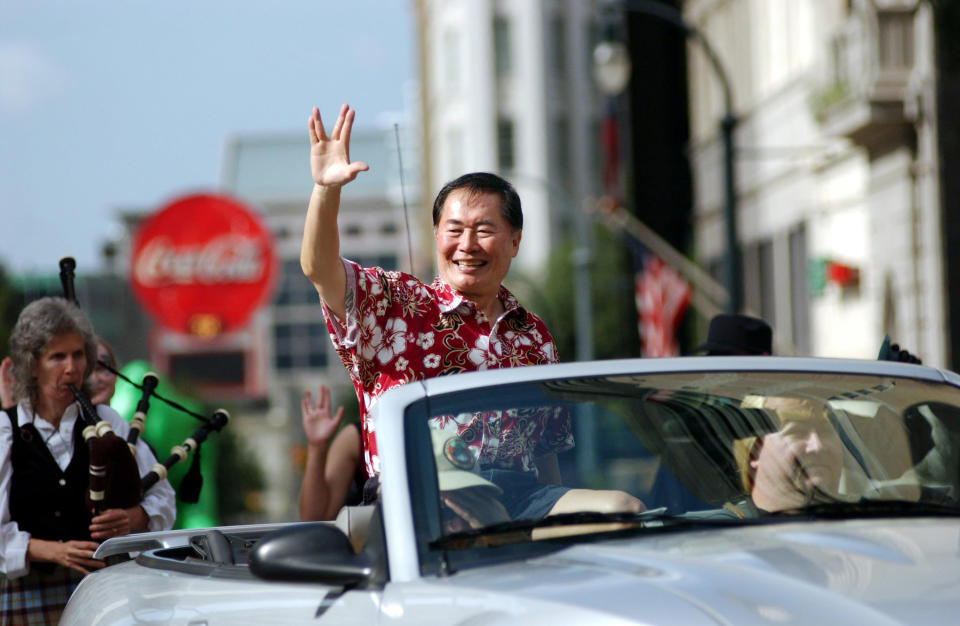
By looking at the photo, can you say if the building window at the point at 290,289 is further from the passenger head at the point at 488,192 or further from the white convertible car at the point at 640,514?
the white convertible car at the point at 640,514

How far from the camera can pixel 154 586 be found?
4.05 meters

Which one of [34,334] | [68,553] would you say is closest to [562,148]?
[34,334]

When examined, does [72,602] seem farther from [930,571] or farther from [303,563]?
[930,571]

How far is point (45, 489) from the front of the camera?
5.71 metres

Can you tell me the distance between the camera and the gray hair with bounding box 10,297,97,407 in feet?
19.0

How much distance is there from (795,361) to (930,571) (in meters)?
1.15

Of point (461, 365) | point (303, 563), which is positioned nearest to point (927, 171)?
point (461, 365)

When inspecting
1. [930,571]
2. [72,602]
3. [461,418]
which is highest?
[461,418]

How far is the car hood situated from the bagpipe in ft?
8.58

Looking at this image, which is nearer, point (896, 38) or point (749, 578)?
point (749, 578)

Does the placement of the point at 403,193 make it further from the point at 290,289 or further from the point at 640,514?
the point at 290,289

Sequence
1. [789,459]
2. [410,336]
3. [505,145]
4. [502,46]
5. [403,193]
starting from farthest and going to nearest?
[502,46]
[505,145]
[410,336]
[403,193]
[789,459]

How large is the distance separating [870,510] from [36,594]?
3427 mm

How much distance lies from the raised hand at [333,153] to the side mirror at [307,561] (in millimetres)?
1163
